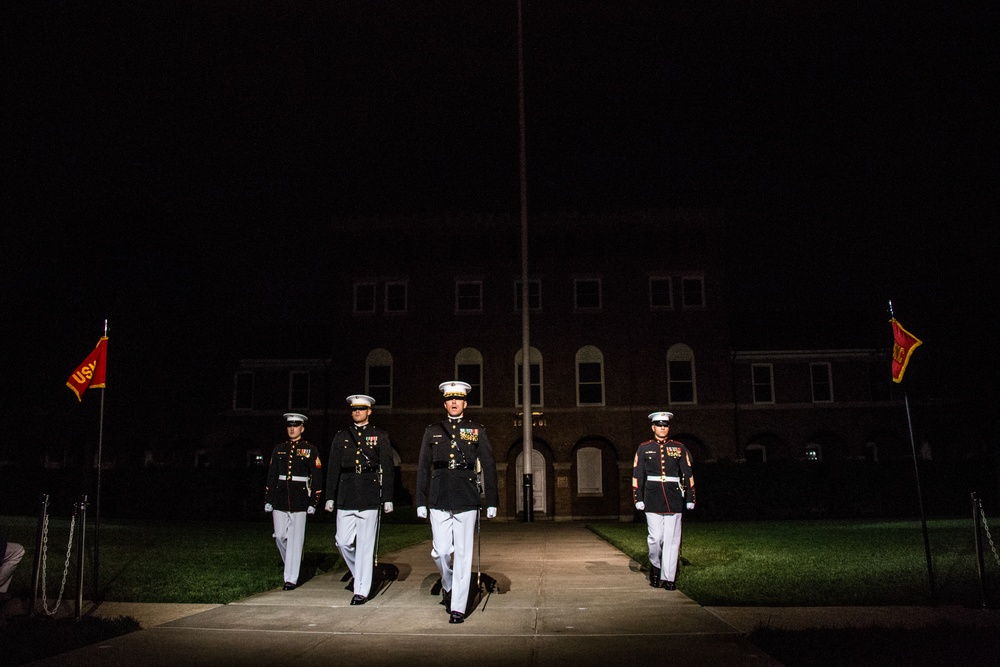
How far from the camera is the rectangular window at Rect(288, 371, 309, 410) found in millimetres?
38562

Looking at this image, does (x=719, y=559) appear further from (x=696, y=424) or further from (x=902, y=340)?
(x=696, y=424)

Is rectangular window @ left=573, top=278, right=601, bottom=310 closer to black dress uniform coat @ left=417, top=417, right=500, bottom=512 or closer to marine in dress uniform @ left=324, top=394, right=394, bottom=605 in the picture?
marine in dress uniform @ left=324, top=394, right=394, bottom=605

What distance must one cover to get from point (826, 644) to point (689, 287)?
3212 centimetres

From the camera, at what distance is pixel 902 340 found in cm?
1241

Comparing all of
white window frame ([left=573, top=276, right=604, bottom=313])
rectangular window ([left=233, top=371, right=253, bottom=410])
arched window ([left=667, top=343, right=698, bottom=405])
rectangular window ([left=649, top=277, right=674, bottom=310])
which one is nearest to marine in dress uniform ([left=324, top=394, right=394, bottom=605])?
white window frame ([left=573, top=276, right=604, bottom=313])

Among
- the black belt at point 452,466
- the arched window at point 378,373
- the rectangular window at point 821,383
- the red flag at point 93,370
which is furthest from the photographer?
the arched window at point 378,373

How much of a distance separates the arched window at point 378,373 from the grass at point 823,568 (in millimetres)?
20553

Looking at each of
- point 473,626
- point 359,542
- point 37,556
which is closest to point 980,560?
point 473,626

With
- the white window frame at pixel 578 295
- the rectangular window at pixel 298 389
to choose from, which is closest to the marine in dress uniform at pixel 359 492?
the white window frame at pixel 578 295

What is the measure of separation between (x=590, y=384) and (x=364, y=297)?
11.7 meters

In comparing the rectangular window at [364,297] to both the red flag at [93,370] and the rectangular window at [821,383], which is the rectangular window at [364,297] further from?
the red flag at [93,370]

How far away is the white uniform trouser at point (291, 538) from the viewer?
10.4 metres

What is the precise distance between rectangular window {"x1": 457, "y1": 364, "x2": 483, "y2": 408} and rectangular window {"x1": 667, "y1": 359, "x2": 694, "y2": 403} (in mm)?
8850

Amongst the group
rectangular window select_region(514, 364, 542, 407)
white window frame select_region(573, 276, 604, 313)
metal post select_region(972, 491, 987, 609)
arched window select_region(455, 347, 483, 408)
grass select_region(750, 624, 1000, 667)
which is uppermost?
white window frame select_region(573, 276, 604, 313)
